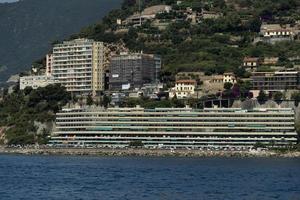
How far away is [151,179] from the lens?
8569cm

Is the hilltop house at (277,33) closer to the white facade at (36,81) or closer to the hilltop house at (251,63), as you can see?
the hilltop house at (251,63)

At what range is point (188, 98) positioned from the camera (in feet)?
525

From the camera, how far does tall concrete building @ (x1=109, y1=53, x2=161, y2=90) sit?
17338 cm

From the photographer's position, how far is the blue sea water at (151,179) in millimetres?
69875

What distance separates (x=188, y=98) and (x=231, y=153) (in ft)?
88.0

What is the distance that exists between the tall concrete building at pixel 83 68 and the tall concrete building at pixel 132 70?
2.62 metres

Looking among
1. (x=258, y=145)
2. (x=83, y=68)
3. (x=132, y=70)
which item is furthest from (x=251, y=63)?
(x=258, y=145)

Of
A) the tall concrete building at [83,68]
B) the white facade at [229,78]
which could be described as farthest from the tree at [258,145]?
the tall concrete building at [83,68]

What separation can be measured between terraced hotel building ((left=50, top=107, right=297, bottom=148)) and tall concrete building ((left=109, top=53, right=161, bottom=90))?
67.6 feet

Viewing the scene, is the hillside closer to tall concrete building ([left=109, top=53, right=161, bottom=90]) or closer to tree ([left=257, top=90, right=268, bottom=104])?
tall concrete building ([left=109, top=53, right=161, bottom=90])

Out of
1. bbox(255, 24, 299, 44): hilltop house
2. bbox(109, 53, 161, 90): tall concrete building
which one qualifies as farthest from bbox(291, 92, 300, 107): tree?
bbox(255, 24, 299, 44): hilltop house

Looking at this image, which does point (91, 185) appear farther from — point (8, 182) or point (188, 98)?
point (188, 98)

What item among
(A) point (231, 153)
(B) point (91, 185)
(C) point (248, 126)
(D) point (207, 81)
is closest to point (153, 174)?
(B) point (91, 185)

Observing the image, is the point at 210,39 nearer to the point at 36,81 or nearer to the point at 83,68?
the point at 83,68
